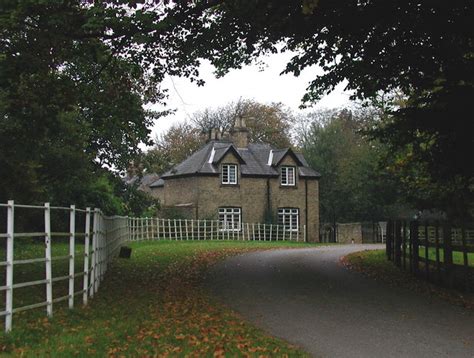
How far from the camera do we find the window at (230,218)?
44.9 meters

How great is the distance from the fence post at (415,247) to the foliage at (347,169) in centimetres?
3023

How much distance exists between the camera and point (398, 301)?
12203 mm

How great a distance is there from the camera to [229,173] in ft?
150

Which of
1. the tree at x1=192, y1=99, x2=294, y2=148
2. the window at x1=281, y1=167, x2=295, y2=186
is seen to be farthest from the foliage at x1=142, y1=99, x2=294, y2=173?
the window at x1=281, y1=167, x2=295, y2=186

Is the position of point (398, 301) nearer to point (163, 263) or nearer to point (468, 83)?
point (468, 83)

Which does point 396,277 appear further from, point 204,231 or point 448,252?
point 204,231

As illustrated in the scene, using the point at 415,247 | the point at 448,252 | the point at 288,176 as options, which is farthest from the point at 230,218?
the point at 448,252

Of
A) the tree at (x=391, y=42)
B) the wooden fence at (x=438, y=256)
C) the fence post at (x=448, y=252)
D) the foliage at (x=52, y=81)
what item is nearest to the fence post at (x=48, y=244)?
the foliage at (x=52, y=81)

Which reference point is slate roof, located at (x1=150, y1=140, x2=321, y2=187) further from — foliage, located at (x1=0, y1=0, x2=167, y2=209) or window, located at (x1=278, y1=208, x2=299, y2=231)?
foliage, located at (x1=0, y1=0, x2=167, y2=209)

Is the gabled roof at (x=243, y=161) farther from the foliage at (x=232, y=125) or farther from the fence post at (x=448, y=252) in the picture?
the fence post at (x=448, y=252)

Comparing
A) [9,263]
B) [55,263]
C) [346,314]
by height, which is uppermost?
[9,263]

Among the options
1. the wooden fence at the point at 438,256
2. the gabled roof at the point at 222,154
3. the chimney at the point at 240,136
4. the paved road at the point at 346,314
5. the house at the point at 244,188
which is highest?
the chimney at the point at 240,136

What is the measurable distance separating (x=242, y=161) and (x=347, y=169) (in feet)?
53.4

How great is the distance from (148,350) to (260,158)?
41.3m
